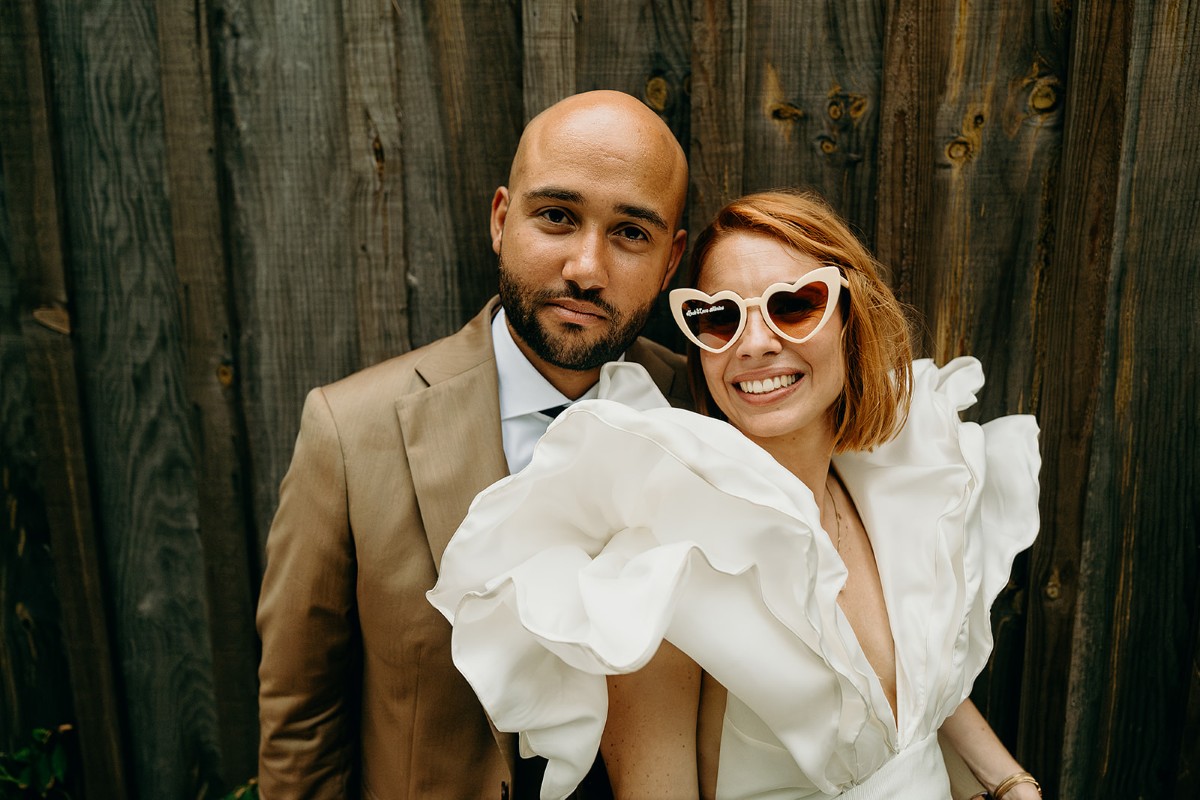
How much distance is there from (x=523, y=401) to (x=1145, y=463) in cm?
175

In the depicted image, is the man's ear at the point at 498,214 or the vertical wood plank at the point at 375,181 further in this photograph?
the vertical wood plank at the point at 375,181

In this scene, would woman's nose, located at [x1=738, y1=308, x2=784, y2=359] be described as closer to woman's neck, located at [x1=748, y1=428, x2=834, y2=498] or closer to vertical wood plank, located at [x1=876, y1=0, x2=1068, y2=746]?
woman's neck, located at [x1=748, y1=428, x2=834, y2=498]

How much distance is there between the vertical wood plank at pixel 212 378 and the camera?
220 centimetres

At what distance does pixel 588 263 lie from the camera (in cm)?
182

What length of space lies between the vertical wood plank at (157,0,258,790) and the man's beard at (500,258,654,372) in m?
0.95

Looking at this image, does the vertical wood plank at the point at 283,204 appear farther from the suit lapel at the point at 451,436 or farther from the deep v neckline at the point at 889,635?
the deep v neckline at the point at 889,635

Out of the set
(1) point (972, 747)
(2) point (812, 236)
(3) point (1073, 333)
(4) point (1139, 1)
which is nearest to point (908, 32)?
(4) point (1139, 1)

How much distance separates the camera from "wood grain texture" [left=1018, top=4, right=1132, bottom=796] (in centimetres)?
211

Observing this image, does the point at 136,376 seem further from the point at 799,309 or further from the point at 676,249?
the point at 799,309

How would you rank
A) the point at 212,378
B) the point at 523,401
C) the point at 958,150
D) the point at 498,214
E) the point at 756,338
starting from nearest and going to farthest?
the point at 756,338 → the point at 523,401 → the point at 498,214 → the point at 958,150 → the point at 212,378

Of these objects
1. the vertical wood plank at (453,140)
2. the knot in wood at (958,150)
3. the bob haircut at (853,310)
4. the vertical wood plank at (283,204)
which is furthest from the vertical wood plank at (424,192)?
the knot in wood at (958,150)

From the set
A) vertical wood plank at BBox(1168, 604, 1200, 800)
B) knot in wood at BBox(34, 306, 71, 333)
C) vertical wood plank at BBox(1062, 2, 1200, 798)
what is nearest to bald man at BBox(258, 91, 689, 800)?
knot in wood at BBox(34, 306, 71, 333)

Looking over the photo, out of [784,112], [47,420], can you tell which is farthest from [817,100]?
[47,420]

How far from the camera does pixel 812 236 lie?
1825mm
